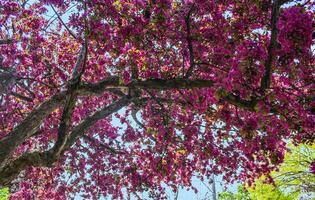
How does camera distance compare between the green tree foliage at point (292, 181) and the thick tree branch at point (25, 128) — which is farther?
the green tree foliage at point (292, 181)

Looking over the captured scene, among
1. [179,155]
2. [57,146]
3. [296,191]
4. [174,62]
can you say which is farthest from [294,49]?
[296,191]

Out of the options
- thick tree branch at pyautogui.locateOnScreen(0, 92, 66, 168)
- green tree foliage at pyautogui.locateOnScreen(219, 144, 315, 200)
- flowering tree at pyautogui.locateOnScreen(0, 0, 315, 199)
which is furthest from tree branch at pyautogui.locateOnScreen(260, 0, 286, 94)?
green tree foliage at pyautogui.locateOnScreen(219, 144, 315, 200)

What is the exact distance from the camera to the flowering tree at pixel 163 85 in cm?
557

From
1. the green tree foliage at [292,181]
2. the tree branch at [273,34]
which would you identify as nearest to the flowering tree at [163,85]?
the tree branch at [273,34]

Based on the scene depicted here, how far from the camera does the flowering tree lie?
5.57m

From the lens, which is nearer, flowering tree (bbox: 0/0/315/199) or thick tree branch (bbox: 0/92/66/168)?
flowering tree (bbox: 0/0/315/199)

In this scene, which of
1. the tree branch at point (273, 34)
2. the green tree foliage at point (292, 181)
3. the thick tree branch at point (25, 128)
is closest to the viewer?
the tree branch at point (273, 34)

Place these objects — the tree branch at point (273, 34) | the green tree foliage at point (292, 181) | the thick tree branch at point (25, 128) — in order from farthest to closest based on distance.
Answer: the green tree foliage at point (292, 181) < the thick tree branch at point (25, 128) < the tree branch at point (273, 34)

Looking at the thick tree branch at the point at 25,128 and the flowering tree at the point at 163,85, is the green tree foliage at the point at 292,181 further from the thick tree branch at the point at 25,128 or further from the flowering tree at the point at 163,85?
the thick tree branch at the point at 25,128

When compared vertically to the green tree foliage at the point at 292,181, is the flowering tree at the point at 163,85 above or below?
below

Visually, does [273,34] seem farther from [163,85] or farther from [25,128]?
[25,128]

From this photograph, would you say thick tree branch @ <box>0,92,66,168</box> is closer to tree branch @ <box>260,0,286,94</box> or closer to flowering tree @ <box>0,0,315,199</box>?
flowering tree @ <box>0,0,315,199</box>

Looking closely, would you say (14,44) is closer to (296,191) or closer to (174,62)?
(174,62)

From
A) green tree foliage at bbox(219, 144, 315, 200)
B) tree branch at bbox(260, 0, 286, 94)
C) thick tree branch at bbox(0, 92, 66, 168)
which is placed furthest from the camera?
green tree foliage at bbox(219, 144, 315, 200)
